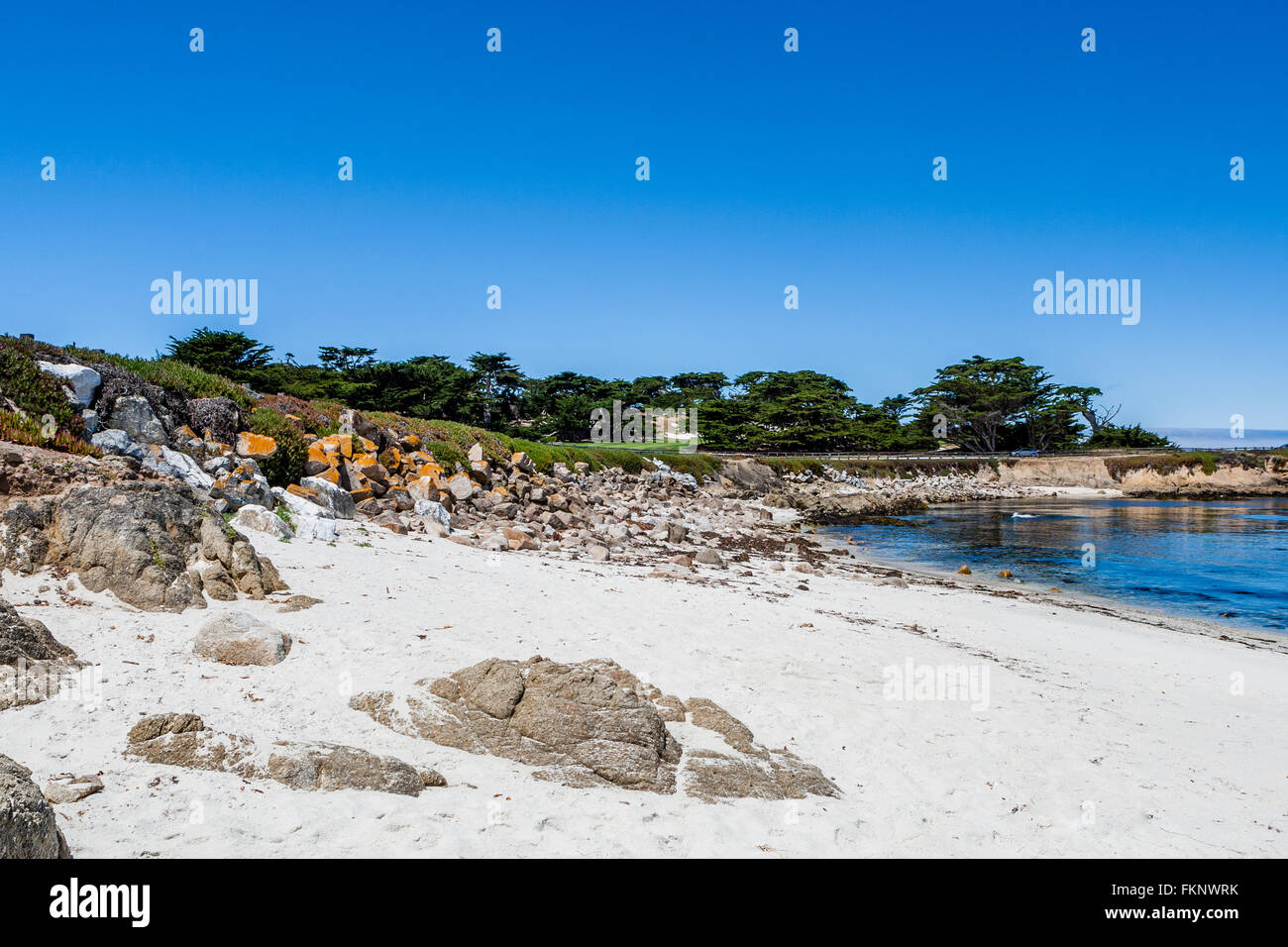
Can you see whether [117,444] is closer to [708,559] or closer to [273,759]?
[273,759]

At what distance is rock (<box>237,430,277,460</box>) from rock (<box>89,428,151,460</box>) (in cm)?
306

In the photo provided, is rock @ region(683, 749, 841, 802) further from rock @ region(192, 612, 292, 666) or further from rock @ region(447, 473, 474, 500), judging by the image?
rock @ region(447, 473, 474, 500)

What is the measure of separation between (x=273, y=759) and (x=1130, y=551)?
31293 millimetres

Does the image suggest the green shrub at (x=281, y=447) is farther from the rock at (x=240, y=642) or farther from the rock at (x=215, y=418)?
the rock at (x=240, y=642)

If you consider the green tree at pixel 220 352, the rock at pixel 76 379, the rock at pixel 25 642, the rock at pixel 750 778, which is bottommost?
the rock at pixel 750 778

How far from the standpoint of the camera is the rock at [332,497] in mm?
14082

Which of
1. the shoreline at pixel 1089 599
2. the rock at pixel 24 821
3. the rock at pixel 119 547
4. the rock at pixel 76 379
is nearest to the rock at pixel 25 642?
the rock at pixel 119 547

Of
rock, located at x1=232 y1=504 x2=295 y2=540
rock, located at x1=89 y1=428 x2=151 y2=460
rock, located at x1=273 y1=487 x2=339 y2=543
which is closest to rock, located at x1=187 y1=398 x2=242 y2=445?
rock, located at x1=273 y1=487 x2=339 y2=543

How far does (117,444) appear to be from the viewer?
11117 millimetres

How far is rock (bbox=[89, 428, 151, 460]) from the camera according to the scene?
1097 centimetres

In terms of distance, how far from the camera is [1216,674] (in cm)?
1049

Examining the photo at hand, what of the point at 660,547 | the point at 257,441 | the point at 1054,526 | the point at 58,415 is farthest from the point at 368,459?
the point at 1054,526

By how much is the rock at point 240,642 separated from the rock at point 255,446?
872 cm

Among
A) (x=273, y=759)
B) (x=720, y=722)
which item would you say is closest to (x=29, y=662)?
(x=273, y=759)
